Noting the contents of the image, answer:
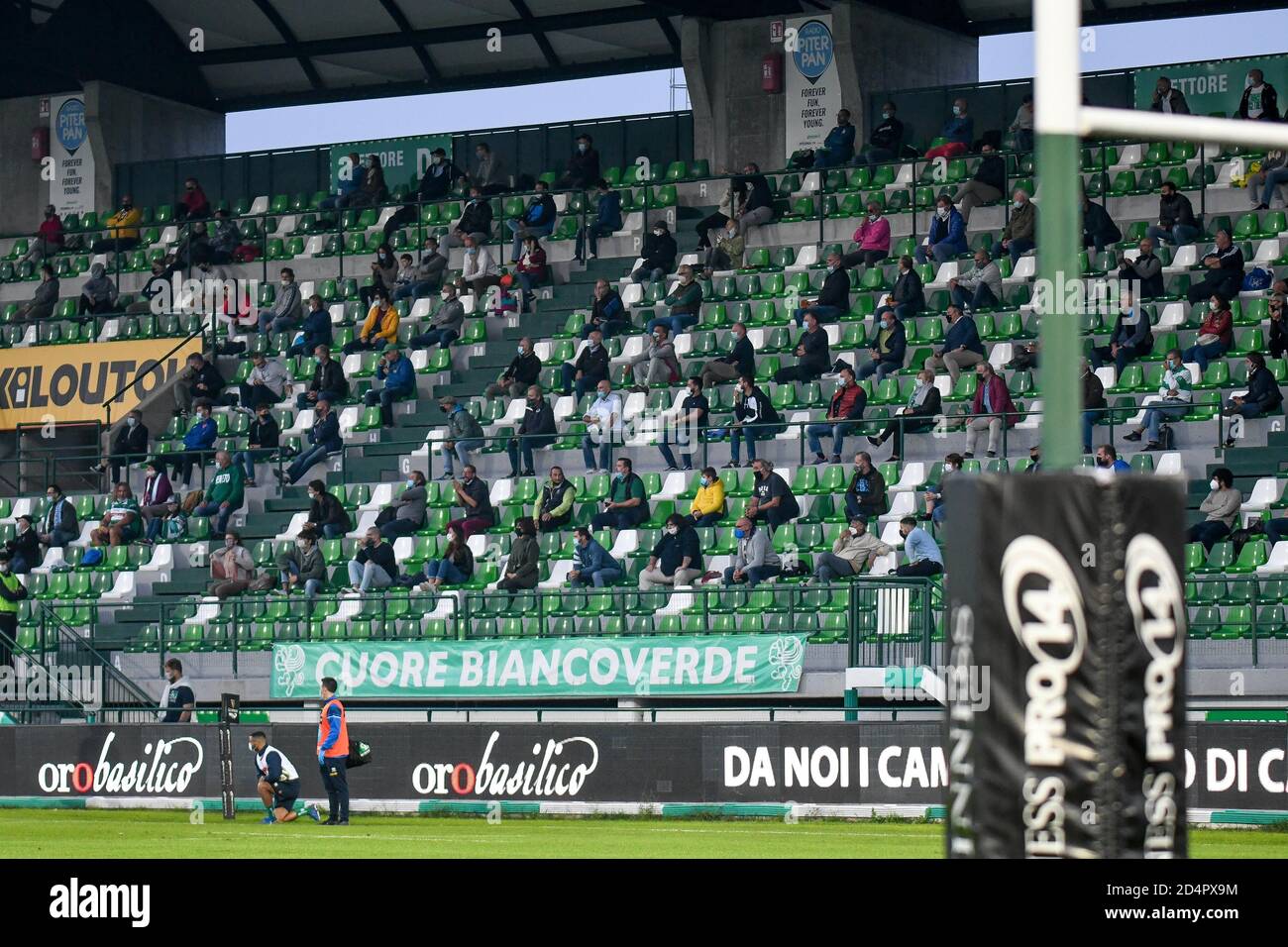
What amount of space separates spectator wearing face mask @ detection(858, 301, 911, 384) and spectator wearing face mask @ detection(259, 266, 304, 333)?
10386 mm

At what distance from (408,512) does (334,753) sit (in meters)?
7.59

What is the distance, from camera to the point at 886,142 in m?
30.9

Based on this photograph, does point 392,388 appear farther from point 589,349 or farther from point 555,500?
point 555,500

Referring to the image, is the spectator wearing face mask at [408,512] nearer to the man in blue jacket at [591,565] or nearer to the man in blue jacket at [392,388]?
the man in blue jacket at [392,388]

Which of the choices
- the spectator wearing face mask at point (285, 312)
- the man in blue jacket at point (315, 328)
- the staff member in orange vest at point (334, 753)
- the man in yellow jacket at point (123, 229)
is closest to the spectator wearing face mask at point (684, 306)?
the man in blue jacket at point (315, 328)

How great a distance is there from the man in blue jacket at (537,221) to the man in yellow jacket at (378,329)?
2143 millimetres

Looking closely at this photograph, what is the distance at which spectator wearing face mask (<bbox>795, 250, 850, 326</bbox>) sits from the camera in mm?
28031

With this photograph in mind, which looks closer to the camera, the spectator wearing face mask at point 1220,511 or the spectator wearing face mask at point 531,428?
the spectator wearing face mask at point 1220,511

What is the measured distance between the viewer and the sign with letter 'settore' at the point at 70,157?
130ft

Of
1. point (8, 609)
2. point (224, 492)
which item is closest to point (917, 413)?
point (224, 492)
